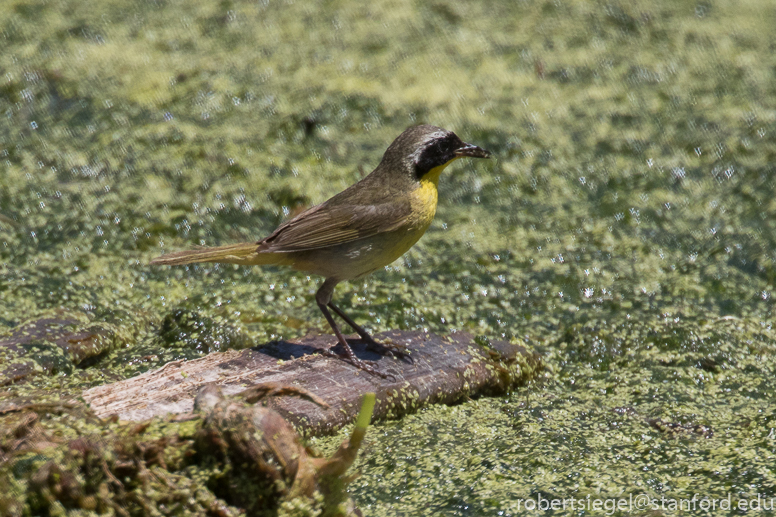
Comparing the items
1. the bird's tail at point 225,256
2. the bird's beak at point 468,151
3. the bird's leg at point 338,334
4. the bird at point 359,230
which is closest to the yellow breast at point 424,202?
the bird at point 359,230

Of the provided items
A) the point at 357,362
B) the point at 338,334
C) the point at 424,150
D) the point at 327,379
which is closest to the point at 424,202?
the point at 424,150

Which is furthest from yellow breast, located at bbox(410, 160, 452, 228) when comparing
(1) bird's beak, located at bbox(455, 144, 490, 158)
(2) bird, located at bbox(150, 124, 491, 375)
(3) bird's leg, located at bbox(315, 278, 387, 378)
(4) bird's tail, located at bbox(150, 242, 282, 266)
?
(4) bird's tail, located at bbox(150, 242, 282, 266)

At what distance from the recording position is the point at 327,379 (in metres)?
3.43

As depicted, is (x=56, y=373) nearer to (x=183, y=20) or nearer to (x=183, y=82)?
(x=183, y=82)

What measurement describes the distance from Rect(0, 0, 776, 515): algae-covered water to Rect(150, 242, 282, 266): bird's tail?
1.73 ft

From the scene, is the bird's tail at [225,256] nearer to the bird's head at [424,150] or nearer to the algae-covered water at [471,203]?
the algae-covered water at [471,203]

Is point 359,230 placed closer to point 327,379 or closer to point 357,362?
point 357,362

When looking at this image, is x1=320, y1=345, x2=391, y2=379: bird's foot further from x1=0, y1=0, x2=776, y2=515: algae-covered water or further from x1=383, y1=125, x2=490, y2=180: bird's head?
x1=383, y1=125, x2=490, y2=180: bird's head

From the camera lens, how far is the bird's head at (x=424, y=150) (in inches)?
167

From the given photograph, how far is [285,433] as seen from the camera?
246 centimetres

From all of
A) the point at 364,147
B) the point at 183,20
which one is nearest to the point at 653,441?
the point at 364,147

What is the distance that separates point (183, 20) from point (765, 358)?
21.8ft

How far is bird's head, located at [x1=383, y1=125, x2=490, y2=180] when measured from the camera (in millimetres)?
4250

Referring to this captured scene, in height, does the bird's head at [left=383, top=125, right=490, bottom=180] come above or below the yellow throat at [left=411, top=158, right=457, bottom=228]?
above
